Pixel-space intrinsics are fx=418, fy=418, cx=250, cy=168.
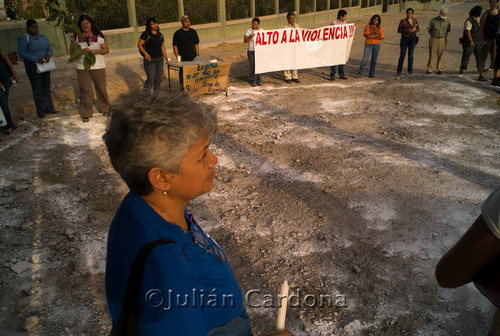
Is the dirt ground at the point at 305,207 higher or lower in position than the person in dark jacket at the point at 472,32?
lower

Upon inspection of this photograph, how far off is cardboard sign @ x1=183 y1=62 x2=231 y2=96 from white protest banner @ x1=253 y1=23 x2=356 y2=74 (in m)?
1.54

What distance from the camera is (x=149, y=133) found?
1450 millimetres

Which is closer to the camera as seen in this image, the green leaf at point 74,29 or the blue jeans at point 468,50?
the green leaf at point 74,29

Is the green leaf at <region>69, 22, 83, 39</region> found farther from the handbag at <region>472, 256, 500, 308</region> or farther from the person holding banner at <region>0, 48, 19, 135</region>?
the person holding banner at <region>0, 48, 19, 135</region>

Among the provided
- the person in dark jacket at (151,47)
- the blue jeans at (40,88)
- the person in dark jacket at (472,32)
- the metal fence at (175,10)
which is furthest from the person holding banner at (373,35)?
the blue jeans at (40,88)

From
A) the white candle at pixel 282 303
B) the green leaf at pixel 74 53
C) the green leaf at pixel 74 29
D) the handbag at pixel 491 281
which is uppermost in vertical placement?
the green leaf at pixel 74 29

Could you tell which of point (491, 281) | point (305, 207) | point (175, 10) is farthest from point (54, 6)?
point (175, 10)

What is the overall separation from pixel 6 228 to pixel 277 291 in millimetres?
3179

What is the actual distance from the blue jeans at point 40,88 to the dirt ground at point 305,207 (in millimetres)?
238

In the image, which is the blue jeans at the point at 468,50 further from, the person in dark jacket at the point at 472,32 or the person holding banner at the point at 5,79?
the person holding banner at the point at 5,79

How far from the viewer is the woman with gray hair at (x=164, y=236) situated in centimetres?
127

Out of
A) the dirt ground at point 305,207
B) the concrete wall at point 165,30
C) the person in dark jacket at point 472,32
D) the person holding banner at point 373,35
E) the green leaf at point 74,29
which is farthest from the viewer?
the concrete wall at point 165,30

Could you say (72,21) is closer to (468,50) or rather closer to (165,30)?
(468,50)

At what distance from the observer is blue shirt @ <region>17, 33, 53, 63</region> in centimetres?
792
